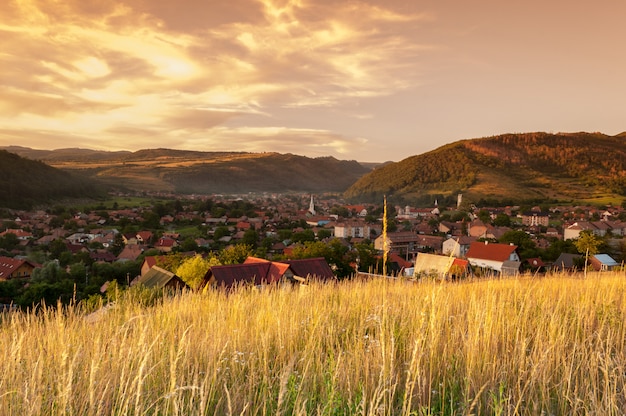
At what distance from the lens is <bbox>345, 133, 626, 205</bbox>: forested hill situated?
348 feet

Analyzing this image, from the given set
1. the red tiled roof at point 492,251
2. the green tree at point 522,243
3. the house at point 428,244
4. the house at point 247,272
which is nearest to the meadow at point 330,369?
the house at point 247,272

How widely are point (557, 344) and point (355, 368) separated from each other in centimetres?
155

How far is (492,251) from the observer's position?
121 ft

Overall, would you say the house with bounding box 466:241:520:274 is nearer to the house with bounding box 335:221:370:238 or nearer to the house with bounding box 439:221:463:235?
the house with bounding box 439:221:463:235

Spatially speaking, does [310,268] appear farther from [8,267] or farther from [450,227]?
[450,227]

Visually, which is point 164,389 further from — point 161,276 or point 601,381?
point 161,276

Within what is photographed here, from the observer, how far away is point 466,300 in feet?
15.1

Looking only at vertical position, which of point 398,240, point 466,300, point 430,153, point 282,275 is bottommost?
point 398,240

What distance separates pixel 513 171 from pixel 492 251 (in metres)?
100

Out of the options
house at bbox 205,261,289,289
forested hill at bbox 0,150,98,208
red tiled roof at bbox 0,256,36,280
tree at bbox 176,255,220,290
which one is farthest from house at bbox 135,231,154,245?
forested hill at bbox 0,150,98,208

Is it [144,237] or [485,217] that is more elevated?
[485,217]

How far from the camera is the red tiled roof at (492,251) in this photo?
117 ft

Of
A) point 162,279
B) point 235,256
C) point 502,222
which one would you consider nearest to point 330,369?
point 162,279

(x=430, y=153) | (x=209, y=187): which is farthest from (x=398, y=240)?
(x=209, y=187)
